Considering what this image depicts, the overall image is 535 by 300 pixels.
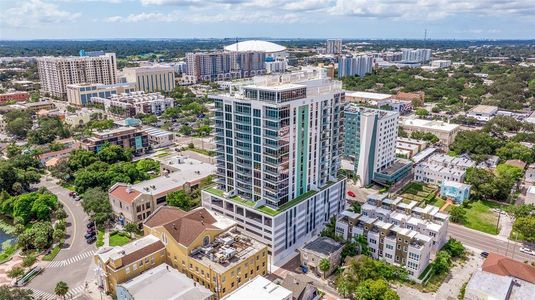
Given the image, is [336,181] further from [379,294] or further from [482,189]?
[482,189]

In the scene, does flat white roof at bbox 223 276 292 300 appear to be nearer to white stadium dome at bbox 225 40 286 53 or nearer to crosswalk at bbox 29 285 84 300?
crosswalk at bbox 29 285 84 300

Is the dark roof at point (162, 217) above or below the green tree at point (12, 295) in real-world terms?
above

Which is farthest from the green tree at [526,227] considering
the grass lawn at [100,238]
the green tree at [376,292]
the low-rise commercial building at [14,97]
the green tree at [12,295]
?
the low-rise commercial building at [14,97]

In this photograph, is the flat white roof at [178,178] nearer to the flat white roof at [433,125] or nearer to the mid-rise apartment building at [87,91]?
the flat white roof at [433,125]

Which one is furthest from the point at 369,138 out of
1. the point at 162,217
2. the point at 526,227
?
the point at 162,217

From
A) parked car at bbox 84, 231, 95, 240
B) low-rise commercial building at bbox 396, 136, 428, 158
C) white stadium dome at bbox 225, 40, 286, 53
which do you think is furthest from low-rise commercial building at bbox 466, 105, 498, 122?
parked car at bbox 84, 231, 95, 240

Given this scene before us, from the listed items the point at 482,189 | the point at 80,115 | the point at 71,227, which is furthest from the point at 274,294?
the point at 80,115
